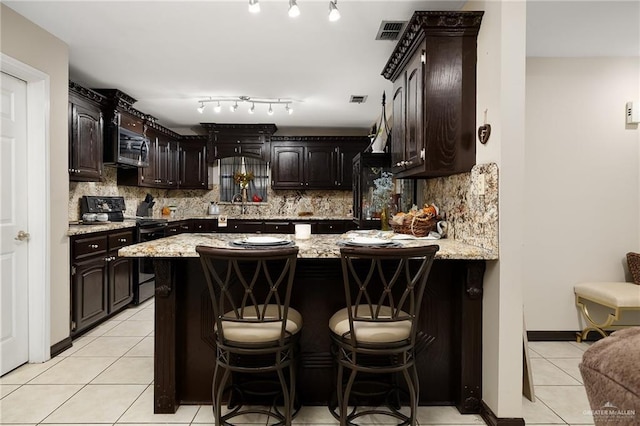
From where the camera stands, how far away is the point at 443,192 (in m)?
2.90

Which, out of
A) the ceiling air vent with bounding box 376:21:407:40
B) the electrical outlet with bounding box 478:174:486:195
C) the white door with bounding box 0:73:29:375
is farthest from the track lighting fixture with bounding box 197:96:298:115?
the electrical outlet with bounding box 478:174:486:195

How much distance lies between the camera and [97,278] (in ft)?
12.3

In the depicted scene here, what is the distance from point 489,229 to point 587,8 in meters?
1.74

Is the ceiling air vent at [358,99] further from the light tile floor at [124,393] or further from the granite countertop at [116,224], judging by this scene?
the light tile floor at [124,393]

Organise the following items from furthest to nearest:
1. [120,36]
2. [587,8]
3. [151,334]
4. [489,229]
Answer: [151,334] < [120,36] < [587,8] < [489,229]

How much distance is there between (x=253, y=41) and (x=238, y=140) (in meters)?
3.31

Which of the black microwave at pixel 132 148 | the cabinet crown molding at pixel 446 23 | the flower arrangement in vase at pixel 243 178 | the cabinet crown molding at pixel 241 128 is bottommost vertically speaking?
the flower arrangement in vase at pixel 243 178

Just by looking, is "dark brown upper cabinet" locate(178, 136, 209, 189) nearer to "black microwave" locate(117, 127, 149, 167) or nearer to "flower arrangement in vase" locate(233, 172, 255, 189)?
"flower arrangement in vase" locate(233, 172, 255, 189)

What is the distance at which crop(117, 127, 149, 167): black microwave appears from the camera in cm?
459

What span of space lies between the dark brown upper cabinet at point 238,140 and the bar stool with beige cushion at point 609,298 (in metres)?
4.77

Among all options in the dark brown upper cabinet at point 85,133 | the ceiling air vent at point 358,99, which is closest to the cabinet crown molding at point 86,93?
the dark brown upper cabinet at point 85,133

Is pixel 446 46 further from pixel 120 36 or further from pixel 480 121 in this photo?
pixel 120 36

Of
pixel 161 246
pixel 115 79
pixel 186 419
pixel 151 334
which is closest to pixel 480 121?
pixel 161 246

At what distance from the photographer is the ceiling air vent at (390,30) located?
9.45ft
